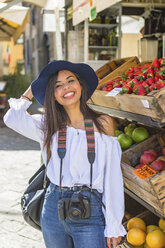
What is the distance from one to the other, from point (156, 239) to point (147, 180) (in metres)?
0.57

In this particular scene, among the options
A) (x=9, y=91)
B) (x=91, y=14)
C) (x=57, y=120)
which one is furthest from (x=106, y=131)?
(x=9, y=91)

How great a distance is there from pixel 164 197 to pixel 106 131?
58cm

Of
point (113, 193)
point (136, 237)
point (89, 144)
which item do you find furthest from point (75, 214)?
point (136, 237)

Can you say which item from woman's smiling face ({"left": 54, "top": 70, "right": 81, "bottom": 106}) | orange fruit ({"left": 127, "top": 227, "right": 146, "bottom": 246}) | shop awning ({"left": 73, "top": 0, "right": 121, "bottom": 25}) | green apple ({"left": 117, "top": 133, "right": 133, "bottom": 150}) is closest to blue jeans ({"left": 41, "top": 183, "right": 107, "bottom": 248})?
woman's smiling face ({"left": 54, "top": 70, "right": 81, "bottom": 106})

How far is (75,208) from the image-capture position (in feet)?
6.01

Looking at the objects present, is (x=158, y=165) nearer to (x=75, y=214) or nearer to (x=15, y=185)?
(x=75, y=214)

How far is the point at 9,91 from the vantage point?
10.7 meters

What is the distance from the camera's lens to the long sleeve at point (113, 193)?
1.93m

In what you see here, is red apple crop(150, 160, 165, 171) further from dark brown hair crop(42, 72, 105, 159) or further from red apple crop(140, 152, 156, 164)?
dark brown hair crop(42, 72, 105, 159)

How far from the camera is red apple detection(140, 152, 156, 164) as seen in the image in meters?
2.60

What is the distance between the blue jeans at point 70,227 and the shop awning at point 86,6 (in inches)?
84.4

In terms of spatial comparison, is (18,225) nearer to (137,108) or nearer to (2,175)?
(2,175)

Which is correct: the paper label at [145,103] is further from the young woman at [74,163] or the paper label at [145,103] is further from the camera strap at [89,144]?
the camera strap at [89,144]

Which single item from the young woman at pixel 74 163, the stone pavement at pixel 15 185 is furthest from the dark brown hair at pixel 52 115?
the stone pavement at pixel 15 185
